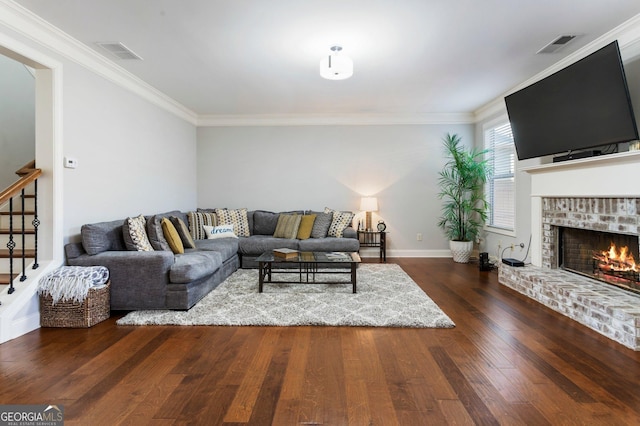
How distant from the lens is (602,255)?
3365 mm

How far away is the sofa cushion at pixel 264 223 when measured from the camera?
5730 mm

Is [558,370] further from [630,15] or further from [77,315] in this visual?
[77,315]

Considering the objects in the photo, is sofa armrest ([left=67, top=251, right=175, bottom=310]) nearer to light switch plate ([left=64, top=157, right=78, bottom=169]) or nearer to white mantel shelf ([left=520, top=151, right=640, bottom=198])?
light switch plate ([left=64, top=157, right=78, bottom=169])

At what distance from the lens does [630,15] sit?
9.20 ft

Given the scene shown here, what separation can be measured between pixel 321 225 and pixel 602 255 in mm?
3446

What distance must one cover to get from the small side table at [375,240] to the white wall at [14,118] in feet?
15.3

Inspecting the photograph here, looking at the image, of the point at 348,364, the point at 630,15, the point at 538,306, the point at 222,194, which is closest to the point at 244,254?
the point at 222,194

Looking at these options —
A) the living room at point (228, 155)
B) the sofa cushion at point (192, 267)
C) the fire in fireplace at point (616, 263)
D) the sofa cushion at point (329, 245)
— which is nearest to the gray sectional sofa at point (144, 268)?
the sofa cushion at point (192, 267)

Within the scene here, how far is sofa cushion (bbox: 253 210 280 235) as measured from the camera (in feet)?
18.8

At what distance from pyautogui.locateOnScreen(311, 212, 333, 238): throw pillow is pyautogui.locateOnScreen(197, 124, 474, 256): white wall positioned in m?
0.67

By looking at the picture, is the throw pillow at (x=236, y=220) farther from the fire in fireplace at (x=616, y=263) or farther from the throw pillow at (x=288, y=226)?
the fire in fireplace at (x=616, y=263)

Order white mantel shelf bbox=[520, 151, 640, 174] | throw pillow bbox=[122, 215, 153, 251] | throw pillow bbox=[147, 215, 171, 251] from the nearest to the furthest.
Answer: white mantel shelf bbox=[520, 151, 640, 174]
throw pillow bbox=[122, 215, 153, 251]
throw pillow bbox=[147, 215, 171, 251]

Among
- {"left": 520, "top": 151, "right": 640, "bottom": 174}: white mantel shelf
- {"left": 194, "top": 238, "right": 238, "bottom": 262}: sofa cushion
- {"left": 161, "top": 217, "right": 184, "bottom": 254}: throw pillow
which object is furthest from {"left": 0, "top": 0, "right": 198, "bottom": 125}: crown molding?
{"left": 520, "top": 151, "right": 640, "bottom": 174}: white mantel shelf

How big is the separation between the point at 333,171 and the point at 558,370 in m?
4.60
